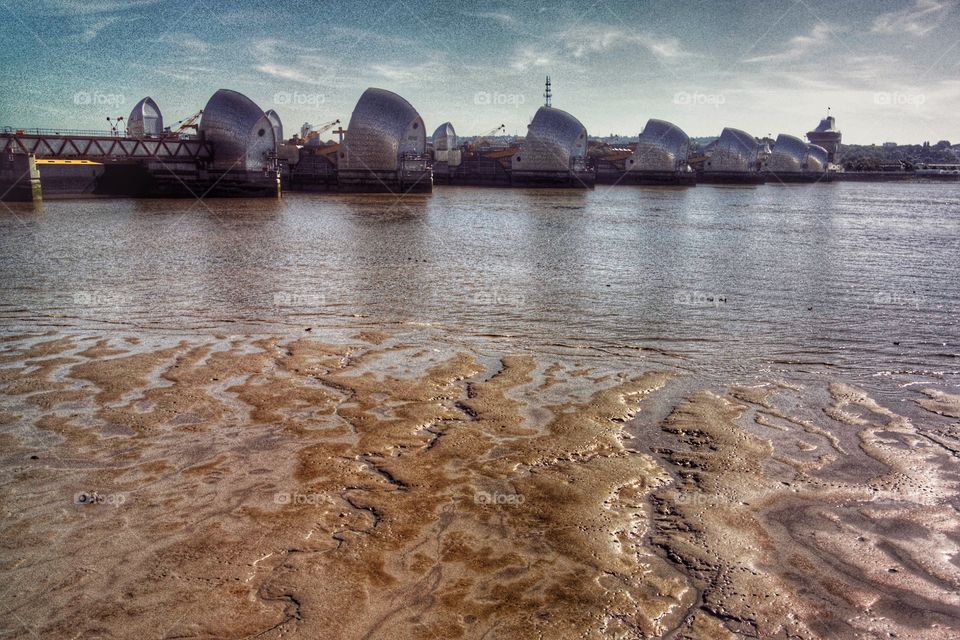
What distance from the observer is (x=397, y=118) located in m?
52.5

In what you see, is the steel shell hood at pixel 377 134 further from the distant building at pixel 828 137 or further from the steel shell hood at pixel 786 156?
the distant building at pixel 828 137

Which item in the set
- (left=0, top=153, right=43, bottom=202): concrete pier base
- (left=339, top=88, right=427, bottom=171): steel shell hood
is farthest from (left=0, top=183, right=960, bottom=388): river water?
(left=339, top=88, right=427, bottom=171): steel shell hood

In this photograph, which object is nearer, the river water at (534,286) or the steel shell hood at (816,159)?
the river water at (534,286)

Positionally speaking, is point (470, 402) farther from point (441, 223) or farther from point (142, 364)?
point (441, 223)

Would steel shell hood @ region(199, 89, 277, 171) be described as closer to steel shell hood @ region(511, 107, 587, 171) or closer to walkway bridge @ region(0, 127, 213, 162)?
walkway bridge @ region(0, 127, 213, 162)

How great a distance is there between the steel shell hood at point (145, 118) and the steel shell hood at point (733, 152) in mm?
66136

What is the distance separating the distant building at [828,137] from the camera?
Result: 142750 mm

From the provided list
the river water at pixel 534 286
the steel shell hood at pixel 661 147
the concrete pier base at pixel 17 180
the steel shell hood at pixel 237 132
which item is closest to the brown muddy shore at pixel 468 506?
the river water at pixel 534 286

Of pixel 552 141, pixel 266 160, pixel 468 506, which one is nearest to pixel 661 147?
pixel 552 141

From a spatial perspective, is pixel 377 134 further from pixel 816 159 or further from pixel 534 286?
pixel 816 159

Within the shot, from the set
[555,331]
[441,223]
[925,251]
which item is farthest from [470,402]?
[441,223]

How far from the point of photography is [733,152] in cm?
9631

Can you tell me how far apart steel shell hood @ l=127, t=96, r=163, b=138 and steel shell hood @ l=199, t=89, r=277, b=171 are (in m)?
33.8

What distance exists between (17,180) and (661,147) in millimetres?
61960
